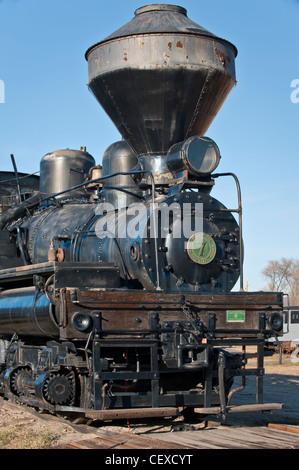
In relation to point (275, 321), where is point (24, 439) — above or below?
below

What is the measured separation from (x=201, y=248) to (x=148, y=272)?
2.33 feet

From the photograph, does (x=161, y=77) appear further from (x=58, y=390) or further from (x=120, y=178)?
(x=58, y=390)

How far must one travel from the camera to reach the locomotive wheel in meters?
7.27

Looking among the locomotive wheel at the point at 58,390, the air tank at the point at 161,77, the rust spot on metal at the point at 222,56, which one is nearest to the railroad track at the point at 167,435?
the locomotive wheel at the point at 58,390

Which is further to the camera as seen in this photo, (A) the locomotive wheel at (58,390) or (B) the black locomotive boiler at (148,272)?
(A) the locomotive wheel at (58,390)

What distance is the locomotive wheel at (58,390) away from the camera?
7.27 m

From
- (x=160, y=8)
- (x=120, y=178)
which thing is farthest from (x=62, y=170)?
(x=160, y=8)

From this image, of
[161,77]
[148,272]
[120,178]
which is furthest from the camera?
[120,178]

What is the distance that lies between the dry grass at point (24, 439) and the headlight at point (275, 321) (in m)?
2.79

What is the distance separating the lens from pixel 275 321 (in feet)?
24.7

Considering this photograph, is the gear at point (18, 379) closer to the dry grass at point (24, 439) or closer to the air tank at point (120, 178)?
the dry grass at point (24, 439)

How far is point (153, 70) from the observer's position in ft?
26.6

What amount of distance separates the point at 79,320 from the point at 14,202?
6462 millimetres

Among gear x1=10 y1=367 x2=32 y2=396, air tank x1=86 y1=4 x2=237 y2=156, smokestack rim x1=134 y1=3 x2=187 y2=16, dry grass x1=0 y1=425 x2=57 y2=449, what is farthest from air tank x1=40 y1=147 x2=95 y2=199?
dry grass x1=0 y1=425 x2=57 y2=449
